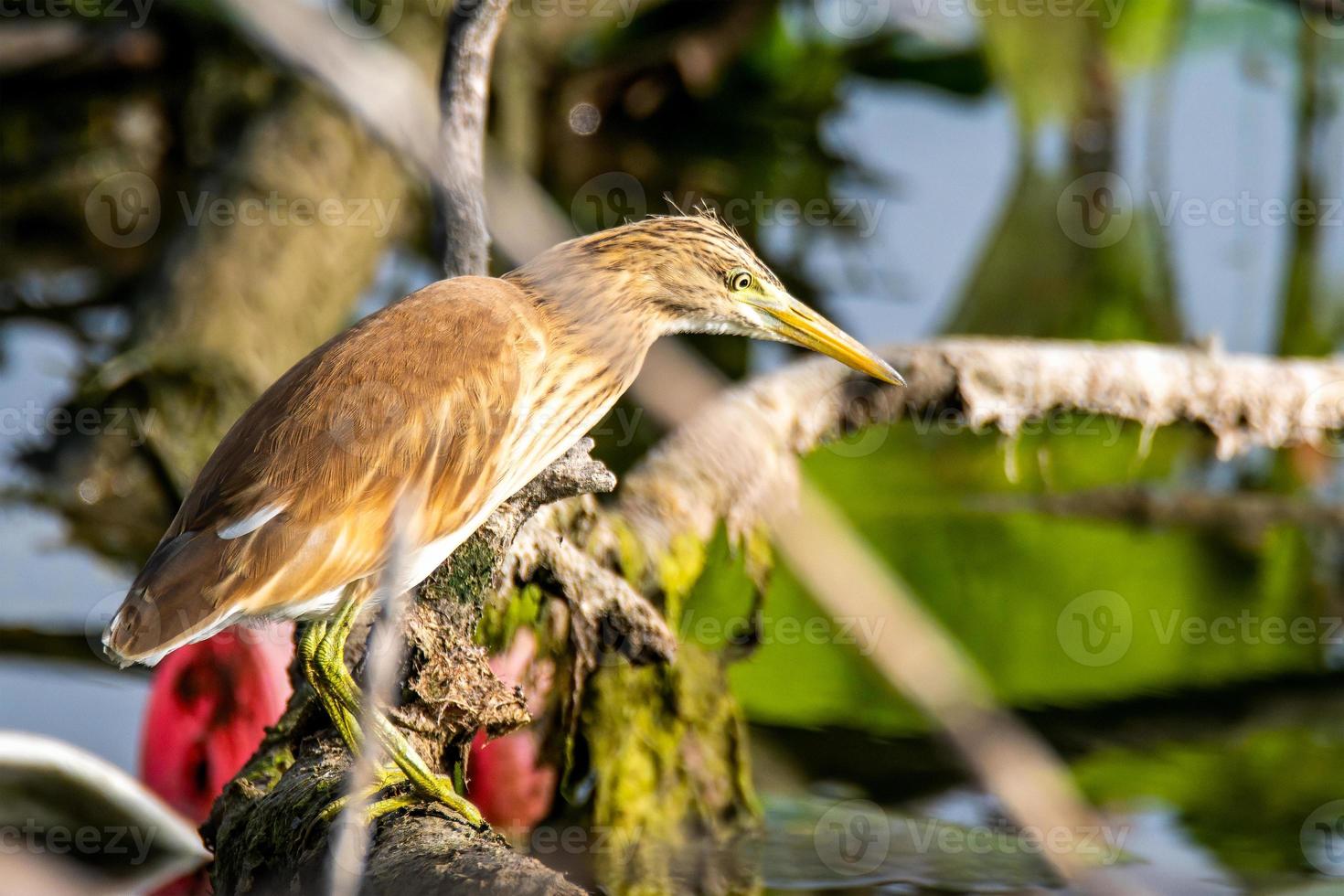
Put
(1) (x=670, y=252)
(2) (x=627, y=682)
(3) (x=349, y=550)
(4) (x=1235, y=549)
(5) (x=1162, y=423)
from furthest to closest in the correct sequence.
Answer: (4) (x=1235, y=549) < (5) (x=1162, y=423) < (2) (x=627, y=682) < (1) (x=670, y=252) < (3) (x=349, y=550)

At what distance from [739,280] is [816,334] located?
16cm

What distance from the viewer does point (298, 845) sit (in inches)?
68.8

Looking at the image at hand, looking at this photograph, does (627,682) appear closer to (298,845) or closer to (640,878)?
(640,878)

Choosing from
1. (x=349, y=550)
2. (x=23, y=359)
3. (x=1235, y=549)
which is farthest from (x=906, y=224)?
(x=349, y=550)

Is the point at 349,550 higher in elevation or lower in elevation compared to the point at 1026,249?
lower

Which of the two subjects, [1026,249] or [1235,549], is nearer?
[1235,549]

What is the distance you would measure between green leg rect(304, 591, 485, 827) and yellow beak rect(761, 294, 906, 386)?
2.93ft

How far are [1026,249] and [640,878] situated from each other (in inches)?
127

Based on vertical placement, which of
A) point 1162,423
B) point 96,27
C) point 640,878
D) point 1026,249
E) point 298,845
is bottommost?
point 298,845

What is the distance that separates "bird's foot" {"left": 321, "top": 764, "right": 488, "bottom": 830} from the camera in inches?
70.8

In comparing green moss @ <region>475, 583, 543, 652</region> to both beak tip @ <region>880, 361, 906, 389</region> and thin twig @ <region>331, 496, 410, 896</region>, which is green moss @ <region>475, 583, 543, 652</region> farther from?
beak tip @ <region>880, 361, 906, 389</region>

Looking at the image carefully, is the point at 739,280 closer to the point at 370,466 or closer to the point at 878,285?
the point at 370,466

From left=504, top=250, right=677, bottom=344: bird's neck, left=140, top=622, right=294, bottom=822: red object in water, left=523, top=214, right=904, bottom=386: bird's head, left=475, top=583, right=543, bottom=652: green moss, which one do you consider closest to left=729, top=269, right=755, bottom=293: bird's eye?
left=523, top=214, right=904, bottom=386: bird's head

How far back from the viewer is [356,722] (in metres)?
1.95
